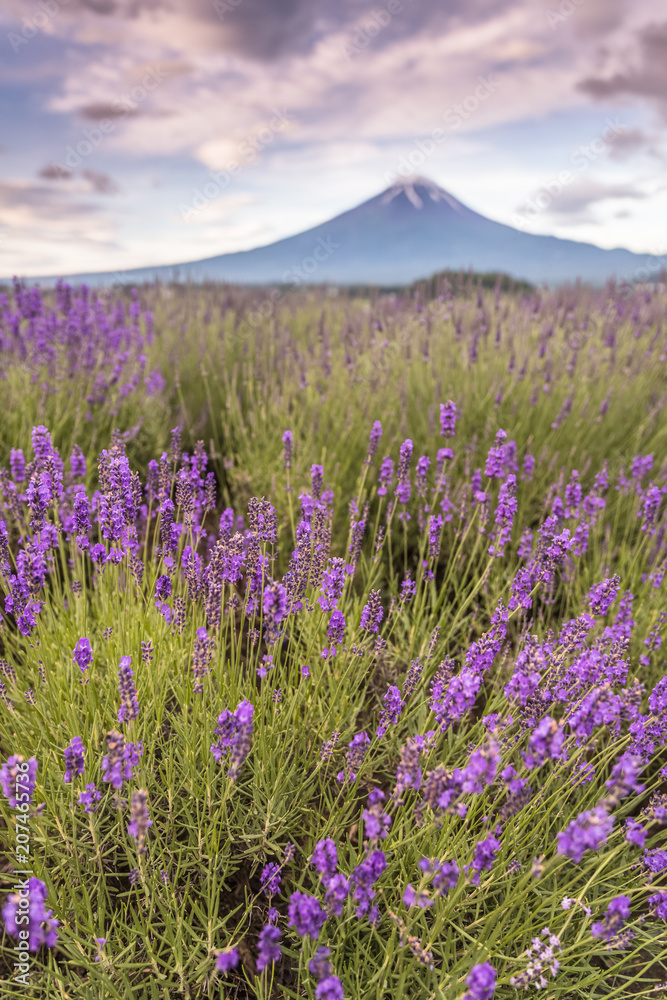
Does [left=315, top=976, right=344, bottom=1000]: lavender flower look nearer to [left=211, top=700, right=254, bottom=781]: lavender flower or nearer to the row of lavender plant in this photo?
the row of lavender plant

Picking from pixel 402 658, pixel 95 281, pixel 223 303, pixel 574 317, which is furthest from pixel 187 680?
pixel 223 303

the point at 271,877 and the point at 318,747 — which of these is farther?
the point at 318,747

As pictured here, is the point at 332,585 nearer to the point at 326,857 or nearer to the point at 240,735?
the point at 240,735

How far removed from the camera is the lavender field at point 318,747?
4.03 ft

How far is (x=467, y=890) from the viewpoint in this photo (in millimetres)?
1621

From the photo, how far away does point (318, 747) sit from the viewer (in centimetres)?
199

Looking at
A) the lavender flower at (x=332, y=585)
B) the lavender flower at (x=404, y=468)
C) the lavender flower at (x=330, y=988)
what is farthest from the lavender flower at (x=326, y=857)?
the lavender flower at (x=404, y=468)

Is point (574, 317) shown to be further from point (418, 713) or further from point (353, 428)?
point (418, 713)

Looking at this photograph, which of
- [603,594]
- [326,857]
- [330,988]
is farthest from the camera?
[603,594]

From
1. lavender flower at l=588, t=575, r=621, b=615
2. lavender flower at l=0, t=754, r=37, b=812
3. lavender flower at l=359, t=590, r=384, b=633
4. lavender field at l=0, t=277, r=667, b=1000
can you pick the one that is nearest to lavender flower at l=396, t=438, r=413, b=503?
lavender field at l=0, t=277, r=667, b=1000

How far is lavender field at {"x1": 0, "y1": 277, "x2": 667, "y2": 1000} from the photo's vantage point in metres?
1.23

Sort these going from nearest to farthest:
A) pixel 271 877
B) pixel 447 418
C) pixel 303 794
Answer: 1. pixel 271 877
2. pixel 303 794
3. pixel 447 418

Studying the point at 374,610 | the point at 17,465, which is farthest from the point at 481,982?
the point at 17,465

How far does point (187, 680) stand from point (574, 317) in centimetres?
561
